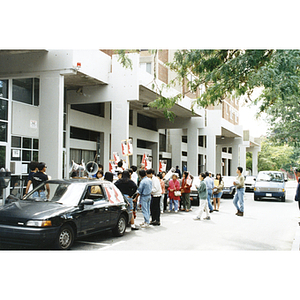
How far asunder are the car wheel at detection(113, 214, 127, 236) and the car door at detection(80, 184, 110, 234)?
50cm

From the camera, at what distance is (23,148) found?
54.4 feet

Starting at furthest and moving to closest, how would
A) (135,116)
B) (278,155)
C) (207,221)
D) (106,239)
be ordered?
(278,155)
(135,116)
(207,221)
(106,239)

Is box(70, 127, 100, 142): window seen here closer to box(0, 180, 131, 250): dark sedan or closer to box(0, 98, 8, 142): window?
box(0, 98, 8, 142): window

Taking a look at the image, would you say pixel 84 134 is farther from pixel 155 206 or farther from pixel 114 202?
pixel 114 202

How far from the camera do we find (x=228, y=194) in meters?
23.3

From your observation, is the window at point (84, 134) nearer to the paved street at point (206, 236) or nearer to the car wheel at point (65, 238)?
the paved street at point (206, 236)

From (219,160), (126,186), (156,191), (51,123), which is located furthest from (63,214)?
(219,160)

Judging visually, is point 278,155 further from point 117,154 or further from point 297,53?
point 297,53

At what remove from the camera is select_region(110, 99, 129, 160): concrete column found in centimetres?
1886

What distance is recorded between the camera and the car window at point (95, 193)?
881 centimetres

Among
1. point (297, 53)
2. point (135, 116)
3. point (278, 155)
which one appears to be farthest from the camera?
point (278, 155)

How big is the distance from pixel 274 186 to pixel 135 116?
12164 mm

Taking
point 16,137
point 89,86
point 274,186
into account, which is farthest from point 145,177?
point 274,186

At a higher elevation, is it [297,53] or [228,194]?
[297,53]
